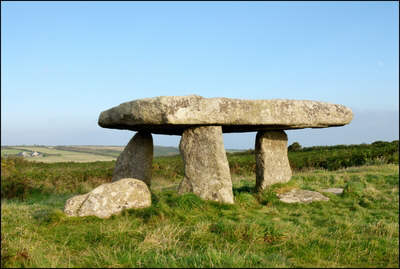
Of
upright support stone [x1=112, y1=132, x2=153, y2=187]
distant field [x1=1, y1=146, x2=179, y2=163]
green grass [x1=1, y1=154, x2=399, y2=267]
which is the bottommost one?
distant field [x1=1, y1=146, x2=179, y2=163]

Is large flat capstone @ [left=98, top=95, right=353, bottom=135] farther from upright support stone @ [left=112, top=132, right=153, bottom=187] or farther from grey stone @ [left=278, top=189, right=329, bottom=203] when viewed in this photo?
grey stone @ [left=278, top=189, right=329, bottom=203]

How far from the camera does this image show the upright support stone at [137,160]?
11227mm

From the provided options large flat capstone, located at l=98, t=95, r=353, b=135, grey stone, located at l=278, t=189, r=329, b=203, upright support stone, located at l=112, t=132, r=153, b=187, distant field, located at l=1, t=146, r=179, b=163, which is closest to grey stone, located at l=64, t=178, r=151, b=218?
large flat capstone, located at l=98, t=95, r=353, b=135

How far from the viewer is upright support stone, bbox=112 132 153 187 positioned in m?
11.2

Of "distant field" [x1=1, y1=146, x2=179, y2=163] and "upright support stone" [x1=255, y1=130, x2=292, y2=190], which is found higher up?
"upright support stone" [x1=255, y1=130, x2=292, y2=190]

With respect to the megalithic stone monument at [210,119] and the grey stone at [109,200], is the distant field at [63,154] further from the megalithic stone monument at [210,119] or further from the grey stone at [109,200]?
the megalithic stone monument at [210,119]

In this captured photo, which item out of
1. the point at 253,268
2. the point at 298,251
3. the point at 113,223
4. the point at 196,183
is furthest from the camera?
the point at 196,183

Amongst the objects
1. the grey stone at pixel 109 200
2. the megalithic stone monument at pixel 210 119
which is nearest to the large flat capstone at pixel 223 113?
the megalithic stone monument at pixel 210 119

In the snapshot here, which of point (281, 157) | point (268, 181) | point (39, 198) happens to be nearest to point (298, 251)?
point (268, 181)

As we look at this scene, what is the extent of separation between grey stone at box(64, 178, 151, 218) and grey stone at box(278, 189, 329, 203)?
11.7 feet

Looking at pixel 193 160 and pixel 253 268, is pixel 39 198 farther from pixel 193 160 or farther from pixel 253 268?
pixel 253 268

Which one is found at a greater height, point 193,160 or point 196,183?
point 193,160

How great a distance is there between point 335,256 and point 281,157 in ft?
20.3

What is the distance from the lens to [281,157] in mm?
10977
